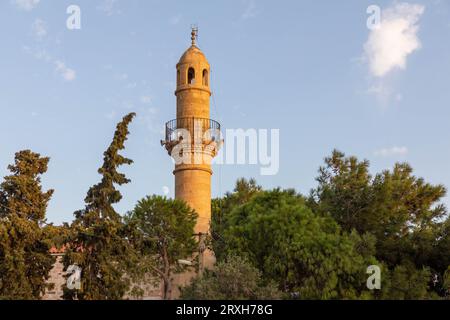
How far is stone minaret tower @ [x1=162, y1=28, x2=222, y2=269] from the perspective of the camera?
37438 mm

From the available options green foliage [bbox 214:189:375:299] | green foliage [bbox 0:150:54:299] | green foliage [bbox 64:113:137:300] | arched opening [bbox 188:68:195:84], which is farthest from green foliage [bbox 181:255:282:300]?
arched opening [bbox 188:68:195:84]

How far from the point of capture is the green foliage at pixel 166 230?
34.7 meters

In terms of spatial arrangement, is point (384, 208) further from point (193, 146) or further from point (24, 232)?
point (24, 232)

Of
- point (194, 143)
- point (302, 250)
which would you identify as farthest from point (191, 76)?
point (302, 250)

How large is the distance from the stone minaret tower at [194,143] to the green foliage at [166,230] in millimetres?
1304

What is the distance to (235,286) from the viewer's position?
2642cm

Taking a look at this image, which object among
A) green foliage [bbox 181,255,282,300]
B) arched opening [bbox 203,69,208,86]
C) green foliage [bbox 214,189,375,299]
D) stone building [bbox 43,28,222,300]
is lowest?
green foliage [bbox 181,255,282,300]

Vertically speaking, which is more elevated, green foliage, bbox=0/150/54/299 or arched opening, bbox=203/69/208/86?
arched opening, bbox=203/69/208/86

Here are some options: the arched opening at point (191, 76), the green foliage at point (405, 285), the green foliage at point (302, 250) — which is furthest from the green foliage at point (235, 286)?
the arched opening at point (191, 76)

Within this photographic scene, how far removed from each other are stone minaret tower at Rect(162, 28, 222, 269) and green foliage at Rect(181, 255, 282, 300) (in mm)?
9695

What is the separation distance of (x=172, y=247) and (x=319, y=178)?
903cm

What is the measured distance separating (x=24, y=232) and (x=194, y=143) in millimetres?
12459

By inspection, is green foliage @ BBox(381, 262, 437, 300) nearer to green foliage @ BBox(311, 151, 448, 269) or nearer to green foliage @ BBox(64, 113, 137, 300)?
Answer: green foliage @ BBox(311, 151, 448, 269)
